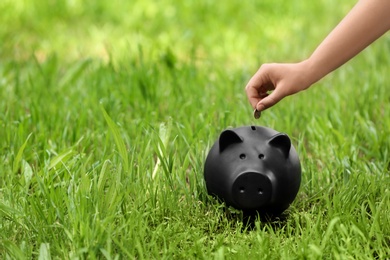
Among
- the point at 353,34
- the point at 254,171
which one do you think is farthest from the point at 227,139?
the point at 353,34

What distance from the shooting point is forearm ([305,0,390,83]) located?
2.33 metres

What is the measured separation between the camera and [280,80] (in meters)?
2.51

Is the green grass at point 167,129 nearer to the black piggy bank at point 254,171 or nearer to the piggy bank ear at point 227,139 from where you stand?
the black piggy bank at point 254,171

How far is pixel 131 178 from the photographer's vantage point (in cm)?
264

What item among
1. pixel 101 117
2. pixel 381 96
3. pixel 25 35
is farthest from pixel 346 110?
pixel 25 35

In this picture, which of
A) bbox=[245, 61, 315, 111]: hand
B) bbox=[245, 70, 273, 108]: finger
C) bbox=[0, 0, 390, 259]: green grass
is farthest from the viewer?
bbox=[245, 70, 273, 108]: finger

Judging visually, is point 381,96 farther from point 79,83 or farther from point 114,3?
point 114,3

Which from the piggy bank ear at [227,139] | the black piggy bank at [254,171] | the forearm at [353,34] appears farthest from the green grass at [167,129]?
the forearm at [353,34]

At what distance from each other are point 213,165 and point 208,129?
65 centimetres

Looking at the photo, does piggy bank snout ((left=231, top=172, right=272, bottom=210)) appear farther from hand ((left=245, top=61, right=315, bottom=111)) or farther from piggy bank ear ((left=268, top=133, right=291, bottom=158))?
hand ((left=245, top=61, right=315, bottom=111))

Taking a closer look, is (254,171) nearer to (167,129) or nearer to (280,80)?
(280,80)

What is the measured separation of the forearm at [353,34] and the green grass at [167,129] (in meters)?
0.48

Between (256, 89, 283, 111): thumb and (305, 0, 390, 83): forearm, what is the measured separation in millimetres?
137

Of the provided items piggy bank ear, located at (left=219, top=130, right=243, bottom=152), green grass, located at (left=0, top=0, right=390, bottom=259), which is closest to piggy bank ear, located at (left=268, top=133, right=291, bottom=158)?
piggy bank ear, located at (left=219, top=130, right=243, bottom=152)
